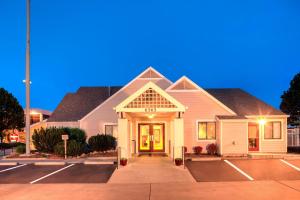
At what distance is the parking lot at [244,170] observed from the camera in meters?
14.0

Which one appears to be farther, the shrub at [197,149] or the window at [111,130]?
the window at [111,130]

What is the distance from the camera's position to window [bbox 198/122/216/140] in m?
23.6

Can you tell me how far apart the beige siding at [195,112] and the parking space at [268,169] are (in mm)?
4946

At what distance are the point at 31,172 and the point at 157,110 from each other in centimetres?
712

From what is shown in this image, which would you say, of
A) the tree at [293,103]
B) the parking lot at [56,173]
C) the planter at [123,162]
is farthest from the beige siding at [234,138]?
the tree at [293,103]

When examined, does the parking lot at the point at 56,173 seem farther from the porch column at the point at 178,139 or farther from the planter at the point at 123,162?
the porch column at the point at 178,139

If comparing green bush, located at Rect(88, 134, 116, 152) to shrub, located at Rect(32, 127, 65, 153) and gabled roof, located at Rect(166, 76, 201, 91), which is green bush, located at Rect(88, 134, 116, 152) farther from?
gabled roof, located at Rect(166, 76, 201, 91)

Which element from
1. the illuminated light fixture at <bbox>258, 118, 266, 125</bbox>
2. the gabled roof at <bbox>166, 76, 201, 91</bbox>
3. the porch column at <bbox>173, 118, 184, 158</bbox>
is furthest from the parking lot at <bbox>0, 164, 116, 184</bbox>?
the illuminated light fixture at <bbox>258, 118, 266, 125</bbox>

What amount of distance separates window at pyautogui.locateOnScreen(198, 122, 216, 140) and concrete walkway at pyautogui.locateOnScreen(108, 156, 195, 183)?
19.0 ft

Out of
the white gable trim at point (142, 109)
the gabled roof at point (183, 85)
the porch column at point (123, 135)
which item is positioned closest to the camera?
the white gable trim at point (142, 109)

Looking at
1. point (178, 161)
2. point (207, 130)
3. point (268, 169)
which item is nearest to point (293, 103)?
point (207, 130)

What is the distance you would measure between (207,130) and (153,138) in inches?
157

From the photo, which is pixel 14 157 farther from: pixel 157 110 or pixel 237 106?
pixel 237 106

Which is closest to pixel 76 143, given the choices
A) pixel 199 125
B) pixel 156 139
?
pixel 156 139
